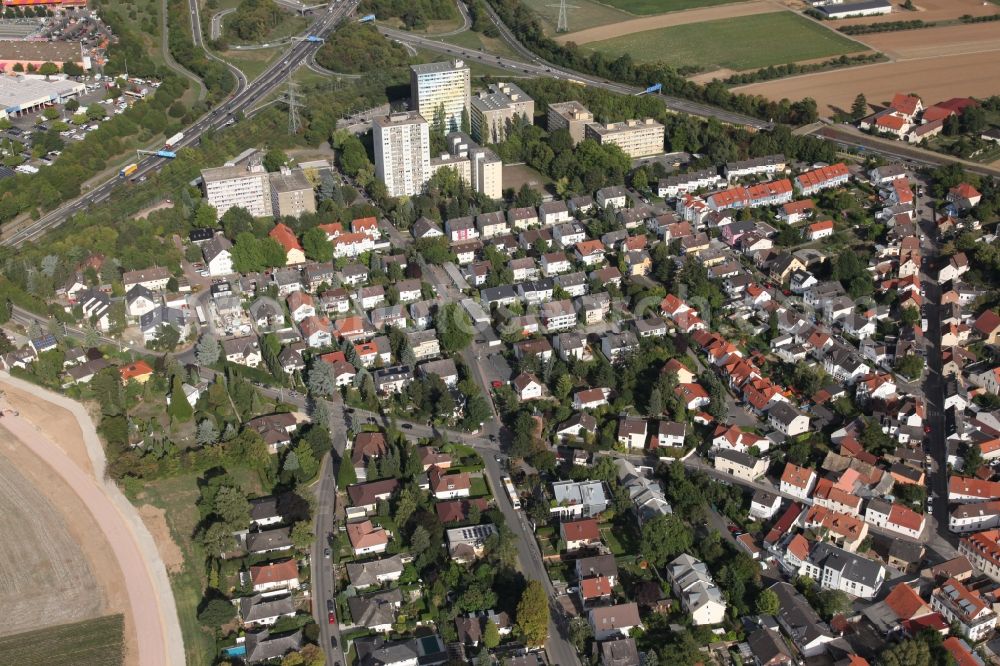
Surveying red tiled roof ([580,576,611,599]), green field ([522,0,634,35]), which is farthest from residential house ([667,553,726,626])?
green field ([522,0,634,35])

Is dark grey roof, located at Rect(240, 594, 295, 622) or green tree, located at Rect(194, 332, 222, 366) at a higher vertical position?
green tree, located at Rect(194, 332, 222, 366)

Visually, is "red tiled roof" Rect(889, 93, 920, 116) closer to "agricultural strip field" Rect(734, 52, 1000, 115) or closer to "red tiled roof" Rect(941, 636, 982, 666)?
"agricultural strip field" Rect(734, 52, 1000, 115)

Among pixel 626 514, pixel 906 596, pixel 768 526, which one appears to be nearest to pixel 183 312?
pixel 626 514

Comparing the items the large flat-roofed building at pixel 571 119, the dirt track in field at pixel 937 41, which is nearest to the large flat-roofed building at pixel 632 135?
the large flat-roofed building at pixel 571 119

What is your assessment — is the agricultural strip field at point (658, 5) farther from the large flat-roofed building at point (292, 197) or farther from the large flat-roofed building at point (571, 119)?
the large flat-roofed building at point (292, 197)

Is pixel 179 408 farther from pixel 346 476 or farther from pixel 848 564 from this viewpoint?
pixel 848 564
